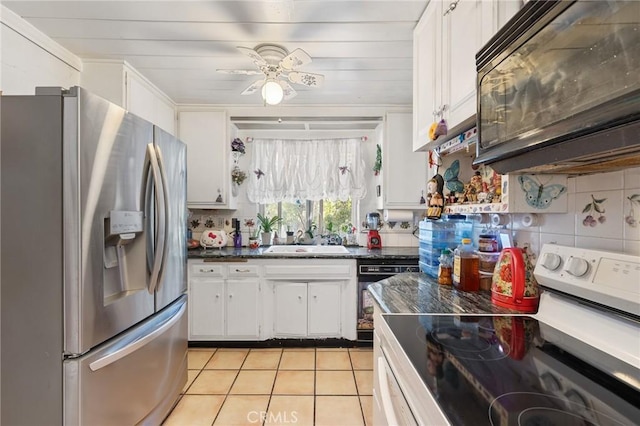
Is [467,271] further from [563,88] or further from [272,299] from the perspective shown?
[272,299]

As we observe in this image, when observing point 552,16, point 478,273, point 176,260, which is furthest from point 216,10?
point 478,273

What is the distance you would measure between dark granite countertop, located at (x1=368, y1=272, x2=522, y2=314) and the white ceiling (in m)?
1.42

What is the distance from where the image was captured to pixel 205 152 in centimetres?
293

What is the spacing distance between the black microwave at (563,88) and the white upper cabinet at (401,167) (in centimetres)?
188

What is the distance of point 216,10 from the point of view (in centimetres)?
154

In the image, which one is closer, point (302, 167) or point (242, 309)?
point (242, 309)

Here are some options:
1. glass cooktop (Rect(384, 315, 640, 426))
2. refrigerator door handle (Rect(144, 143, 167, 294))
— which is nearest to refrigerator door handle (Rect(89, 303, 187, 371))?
refrigerator door handle (Rect(144, 143, 167, 294))

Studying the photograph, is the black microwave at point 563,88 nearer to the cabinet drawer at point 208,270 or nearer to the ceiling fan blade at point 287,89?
the ceiling fan blade at point 287,89

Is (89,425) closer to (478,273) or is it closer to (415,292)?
(415,292)

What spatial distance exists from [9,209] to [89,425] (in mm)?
881

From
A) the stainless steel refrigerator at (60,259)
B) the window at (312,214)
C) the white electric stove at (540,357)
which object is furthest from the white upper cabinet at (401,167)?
the stainless steel refrigerator at (60,259)

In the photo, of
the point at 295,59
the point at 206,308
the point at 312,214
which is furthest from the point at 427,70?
the point at 206,308

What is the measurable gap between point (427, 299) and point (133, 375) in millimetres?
1391

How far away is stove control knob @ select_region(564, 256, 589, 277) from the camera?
904 mm
